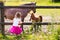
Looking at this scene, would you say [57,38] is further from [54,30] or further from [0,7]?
[0,7]

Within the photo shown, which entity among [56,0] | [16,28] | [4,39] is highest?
[16,28]

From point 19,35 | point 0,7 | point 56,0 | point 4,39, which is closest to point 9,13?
point 0,7

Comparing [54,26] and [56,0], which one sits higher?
[54,26]

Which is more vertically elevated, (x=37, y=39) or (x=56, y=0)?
(x=37, y=39)

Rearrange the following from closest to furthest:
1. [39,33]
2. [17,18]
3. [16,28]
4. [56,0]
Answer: [16,28] < [39,33] < [17,18] < [56,0]

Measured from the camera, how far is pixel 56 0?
2412cm

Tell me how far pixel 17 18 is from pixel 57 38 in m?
1.60

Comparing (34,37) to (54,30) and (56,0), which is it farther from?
(56,0)

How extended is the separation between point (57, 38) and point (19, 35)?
83cm

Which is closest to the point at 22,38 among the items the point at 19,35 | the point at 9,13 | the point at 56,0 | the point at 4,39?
the point at 19,35

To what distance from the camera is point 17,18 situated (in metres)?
7.49

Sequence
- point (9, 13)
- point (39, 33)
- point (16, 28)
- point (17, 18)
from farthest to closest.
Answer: point (9, 13)
point (17, 18)
point (39, 33)
point (16, 28)

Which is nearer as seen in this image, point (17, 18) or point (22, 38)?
point (22, 38)

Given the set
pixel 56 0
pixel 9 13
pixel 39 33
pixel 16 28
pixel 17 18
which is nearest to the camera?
pixel 16 28
